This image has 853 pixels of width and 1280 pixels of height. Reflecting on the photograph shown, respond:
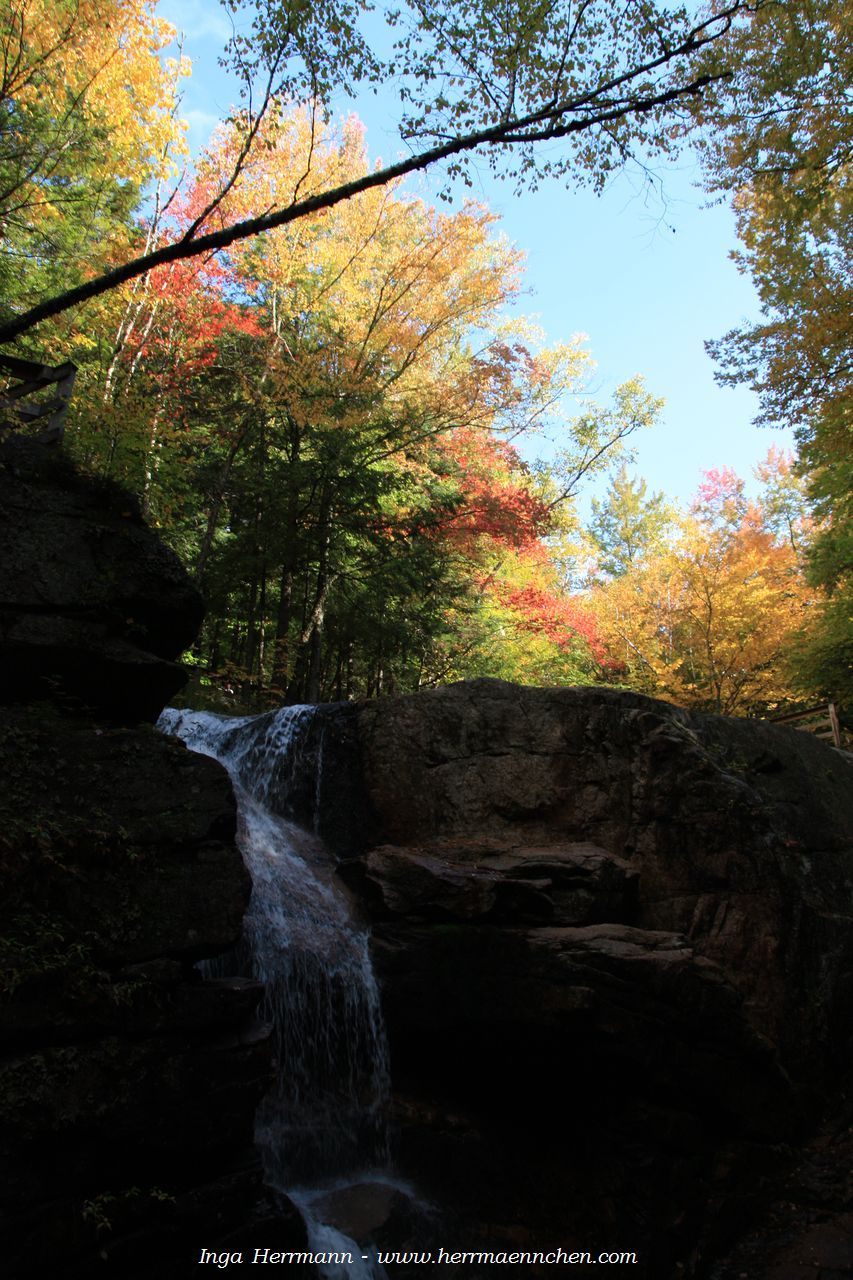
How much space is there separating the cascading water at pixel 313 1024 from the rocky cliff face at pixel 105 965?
3.42 ft

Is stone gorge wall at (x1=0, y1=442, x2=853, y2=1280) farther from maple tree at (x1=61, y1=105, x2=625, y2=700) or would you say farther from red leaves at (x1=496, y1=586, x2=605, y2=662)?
red leaves at (x1=496, y1=586, x2=605, y2=662)

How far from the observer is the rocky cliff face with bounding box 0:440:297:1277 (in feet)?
12.2

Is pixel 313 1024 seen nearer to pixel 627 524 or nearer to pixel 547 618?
pixel 547 618

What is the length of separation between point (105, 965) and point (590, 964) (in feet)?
12.7

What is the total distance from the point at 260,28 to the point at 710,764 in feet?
28.4

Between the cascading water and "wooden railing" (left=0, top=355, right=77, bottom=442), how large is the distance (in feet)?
14.6

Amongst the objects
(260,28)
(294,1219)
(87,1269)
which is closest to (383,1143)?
(294,1219)

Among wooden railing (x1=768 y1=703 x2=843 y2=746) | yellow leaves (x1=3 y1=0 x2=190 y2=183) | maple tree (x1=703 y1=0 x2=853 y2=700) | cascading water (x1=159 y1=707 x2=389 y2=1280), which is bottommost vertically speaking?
cascading water (x1=159 y1=707 x2=389 y2=1280)

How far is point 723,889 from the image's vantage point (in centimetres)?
775

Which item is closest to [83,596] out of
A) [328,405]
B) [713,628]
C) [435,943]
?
[435,943]

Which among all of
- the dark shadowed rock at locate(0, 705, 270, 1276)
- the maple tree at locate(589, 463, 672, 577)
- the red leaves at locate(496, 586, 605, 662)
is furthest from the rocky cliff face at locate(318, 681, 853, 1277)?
the maple tree at locate(589, 463, 672, 577)

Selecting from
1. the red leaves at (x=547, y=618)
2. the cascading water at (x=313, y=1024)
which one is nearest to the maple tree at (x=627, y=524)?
the red leaves at (x=547, y=618)

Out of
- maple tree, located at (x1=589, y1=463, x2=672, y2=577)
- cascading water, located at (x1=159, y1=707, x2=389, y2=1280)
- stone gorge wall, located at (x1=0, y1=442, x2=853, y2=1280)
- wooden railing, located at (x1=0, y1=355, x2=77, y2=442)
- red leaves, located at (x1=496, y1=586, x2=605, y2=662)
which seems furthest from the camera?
maple tree, located at (x1=589, y1=463, x2=672, y2=577)

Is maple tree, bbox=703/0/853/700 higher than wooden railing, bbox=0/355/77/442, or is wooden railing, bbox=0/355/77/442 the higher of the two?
maple tree, bbox=703/0/853/700
